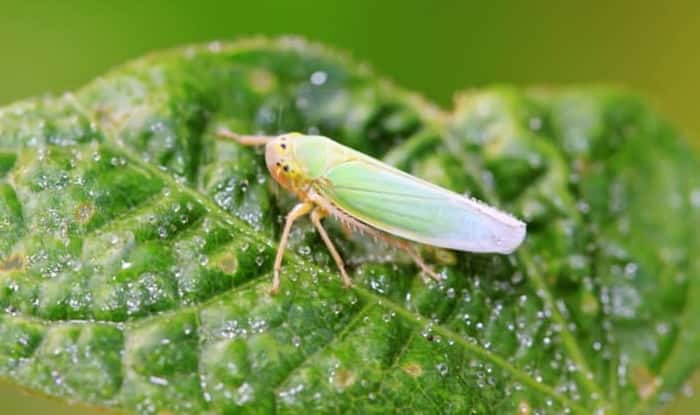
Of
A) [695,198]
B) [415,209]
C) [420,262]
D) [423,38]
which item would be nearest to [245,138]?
[415,209]

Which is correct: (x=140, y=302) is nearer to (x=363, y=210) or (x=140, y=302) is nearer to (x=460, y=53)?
(x=363, y=210)

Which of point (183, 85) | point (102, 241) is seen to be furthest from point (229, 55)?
point (102, 241)

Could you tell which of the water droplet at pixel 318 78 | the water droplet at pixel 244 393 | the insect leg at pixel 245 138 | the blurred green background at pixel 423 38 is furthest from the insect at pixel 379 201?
the blurred green background at pixel 423 38

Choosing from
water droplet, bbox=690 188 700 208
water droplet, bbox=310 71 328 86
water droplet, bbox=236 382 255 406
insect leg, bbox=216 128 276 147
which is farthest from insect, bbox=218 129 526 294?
water droplet, bbox=690 188 700 208

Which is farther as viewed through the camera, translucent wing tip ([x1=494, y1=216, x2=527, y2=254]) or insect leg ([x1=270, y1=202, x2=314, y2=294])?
translucent wing tip ([x1=494, y1=216, x2=527, y2=254])

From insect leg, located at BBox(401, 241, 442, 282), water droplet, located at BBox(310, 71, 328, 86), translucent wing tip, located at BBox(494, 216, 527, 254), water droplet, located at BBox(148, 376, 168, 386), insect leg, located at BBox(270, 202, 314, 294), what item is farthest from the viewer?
water droplet, located at BBox(310, 71, 328, 86)

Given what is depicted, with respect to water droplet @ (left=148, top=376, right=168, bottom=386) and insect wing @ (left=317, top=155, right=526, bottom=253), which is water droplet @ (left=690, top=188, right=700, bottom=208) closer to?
insect wing @ (left=317, top=155, right=526, bottom=253)

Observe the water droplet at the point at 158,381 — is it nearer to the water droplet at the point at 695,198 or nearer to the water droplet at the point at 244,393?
the water droplet at the point at 244,393
